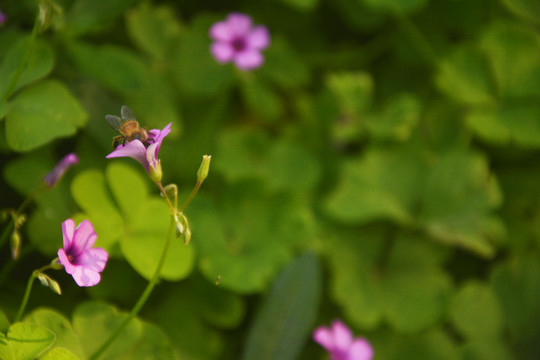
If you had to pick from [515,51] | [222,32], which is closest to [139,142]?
[222,32]

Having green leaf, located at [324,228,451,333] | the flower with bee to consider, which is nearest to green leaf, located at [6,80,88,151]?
the flower with bee

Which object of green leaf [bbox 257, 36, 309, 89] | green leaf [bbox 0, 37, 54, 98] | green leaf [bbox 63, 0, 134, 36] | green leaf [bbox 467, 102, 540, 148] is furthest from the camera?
green leaf [bbox 257, 36, 309, 89]

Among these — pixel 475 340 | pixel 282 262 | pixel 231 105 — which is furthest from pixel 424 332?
pixel 231 105

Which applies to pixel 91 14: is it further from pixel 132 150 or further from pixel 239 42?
pixel 132 150

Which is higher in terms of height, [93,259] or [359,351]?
[93,259]

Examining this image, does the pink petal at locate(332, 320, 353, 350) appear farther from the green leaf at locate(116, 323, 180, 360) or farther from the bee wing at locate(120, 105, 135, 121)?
the bee wing at locate(120, 105, 135, 121)

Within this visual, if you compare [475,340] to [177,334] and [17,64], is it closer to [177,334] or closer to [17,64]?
[177,334]

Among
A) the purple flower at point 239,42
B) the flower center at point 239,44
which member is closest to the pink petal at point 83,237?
the purple flower at point 239,42
